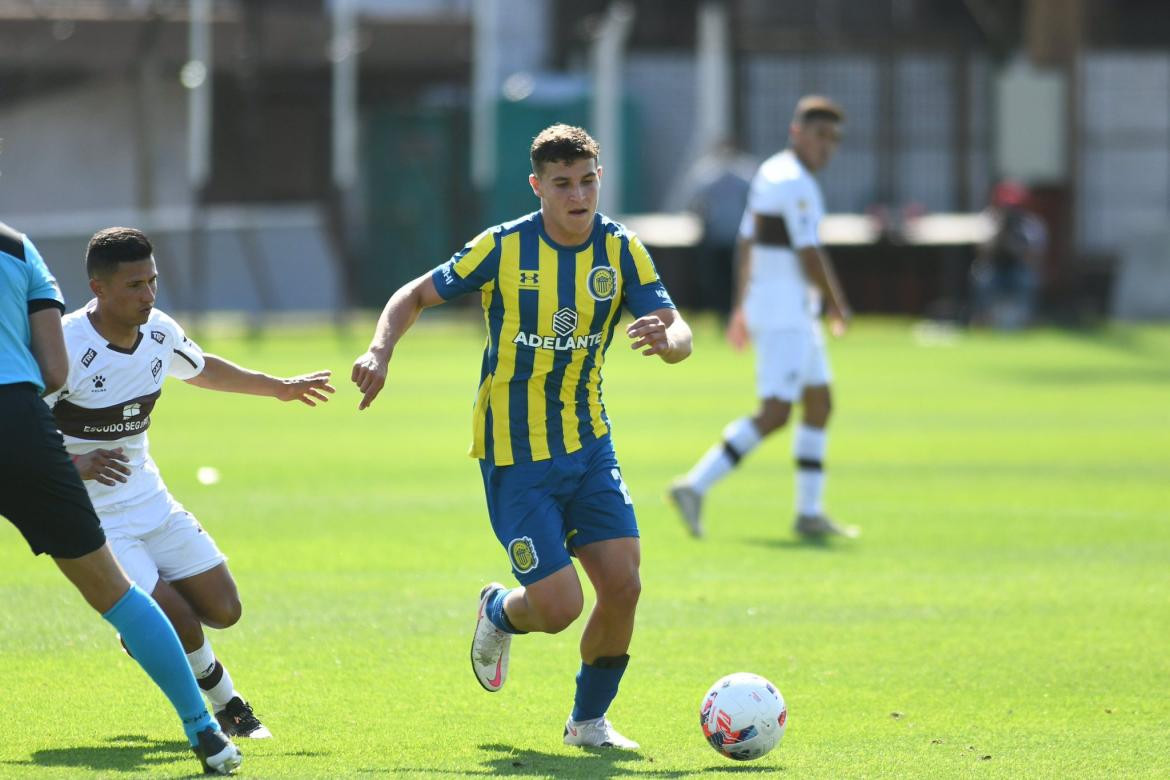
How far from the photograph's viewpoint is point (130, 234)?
6.25m

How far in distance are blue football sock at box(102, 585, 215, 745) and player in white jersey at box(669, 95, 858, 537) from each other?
565 cm

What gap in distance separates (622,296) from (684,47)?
29.0m

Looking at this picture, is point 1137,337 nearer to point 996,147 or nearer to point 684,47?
point 996,147

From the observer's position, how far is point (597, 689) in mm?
6523

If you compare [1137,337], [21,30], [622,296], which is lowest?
[1137,337]

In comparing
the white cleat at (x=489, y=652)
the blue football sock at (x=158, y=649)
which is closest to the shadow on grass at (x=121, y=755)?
the blue football sock at (x=158, y=649)

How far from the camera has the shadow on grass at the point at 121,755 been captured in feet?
19.9

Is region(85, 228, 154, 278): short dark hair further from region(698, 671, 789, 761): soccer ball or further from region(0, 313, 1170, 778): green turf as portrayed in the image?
region(698, 671, 789, 761): soccer ball

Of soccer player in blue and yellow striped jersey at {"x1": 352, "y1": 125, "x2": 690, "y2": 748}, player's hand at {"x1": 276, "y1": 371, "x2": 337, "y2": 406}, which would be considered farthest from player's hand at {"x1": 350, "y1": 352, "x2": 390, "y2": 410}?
player's hand at {"x1": 276, "y1": 371, "x2": 337, "y2": 406}

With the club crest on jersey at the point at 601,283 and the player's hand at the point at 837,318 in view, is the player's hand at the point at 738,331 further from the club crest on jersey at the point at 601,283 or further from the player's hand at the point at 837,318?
the club crest on jersey at the point at 601,283

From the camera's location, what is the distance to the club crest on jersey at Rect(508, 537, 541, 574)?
655cm

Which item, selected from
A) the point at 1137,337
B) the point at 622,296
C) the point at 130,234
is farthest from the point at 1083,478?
the point at 1137,337

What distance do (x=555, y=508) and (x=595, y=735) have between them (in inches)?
30.6

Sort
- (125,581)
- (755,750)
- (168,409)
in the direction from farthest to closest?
(168,409), (755,750), (125,581)
